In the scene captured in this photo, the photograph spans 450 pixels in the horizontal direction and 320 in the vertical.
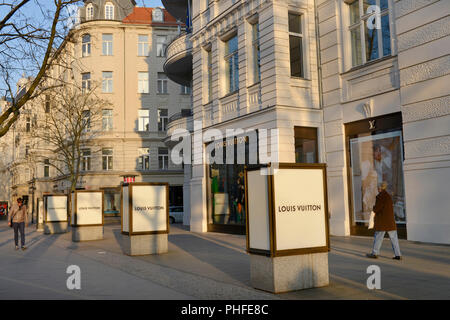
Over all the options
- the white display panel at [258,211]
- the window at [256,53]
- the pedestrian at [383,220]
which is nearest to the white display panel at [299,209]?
the white display panel at [258,211]

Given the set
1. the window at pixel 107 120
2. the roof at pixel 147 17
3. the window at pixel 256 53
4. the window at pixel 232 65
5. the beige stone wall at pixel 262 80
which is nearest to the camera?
the beige stone wall at pixel 262 80

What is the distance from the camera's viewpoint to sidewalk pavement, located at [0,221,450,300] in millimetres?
6755

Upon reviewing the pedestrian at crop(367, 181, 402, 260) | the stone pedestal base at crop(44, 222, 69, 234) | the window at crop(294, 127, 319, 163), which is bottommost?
the stone pedestal base at crop(44, 222, 69, 234)

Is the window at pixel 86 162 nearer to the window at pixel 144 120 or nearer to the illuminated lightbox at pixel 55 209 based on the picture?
the window at pixel 144 120

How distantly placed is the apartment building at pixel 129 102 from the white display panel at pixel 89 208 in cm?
2412

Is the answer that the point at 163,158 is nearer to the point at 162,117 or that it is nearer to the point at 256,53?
the point at 162,117

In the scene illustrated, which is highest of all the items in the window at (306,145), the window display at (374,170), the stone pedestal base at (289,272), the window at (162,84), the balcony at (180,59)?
the window at (162,84)

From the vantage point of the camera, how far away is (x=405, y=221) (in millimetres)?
13383

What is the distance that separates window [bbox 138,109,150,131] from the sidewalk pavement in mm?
31743

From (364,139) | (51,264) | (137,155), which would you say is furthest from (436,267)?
(137,155)

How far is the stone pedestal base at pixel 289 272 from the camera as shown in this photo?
6.81 meters

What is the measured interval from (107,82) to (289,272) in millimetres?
40541

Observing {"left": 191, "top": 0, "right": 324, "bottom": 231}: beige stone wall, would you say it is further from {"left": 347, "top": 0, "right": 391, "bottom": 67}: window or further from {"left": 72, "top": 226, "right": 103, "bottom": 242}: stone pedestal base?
{"left": 72, "top": 226, "right": 103, "bottom": 242}: stone pedestal base

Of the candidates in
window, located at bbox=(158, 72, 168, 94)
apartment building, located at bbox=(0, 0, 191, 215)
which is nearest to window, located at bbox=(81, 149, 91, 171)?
apartment building, located at bbox=(0, 0, 191, 215)
